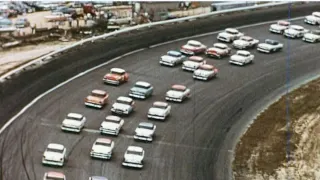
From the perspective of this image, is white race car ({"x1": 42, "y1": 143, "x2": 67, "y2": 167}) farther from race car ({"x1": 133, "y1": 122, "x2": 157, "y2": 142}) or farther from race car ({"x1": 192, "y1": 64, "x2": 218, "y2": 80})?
race car ({"x1": 192, "y1": 64, "x2": 218, "y2": 80})

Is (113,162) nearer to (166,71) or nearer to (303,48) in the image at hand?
(166,71)

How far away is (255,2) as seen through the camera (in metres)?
103

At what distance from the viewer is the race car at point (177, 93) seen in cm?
6059

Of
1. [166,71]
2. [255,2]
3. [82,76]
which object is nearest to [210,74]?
[166,71]

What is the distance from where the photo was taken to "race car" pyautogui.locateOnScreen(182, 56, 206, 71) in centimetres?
6906

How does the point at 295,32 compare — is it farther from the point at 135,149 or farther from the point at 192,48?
the point at 135,149

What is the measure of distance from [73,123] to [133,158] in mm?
7780

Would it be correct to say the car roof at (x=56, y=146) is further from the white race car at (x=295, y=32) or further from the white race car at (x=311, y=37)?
the white race car at (x=295, y=32)

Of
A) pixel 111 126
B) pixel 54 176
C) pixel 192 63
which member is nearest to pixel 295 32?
pixel 192 63

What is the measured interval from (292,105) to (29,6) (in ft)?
162

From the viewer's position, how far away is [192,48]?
7481 cm

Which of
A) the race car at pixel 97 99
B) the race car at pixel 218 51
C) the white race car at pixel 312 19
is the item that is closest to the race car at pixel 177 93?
the race car at pixel 97 99

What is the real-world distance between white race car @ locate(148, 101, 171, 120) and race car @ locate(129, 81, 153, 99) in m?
3.68

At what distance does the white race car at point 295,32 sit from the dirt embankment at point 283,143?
20.8 m
